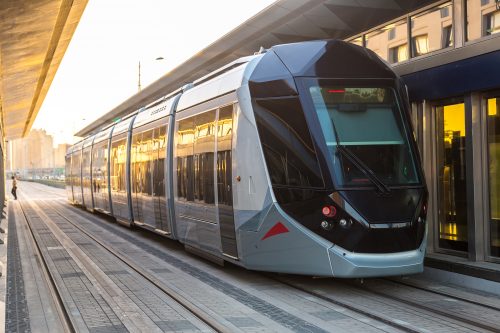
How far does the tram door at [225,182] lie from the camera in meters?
9.14

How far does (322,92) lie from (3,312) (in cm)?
486

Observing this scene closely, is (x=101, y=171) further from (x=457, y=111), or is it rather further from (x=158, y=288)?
(x=457, y=111)

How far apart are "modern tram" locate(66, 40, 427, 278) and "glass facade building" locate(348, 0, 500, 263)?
58.3 inches

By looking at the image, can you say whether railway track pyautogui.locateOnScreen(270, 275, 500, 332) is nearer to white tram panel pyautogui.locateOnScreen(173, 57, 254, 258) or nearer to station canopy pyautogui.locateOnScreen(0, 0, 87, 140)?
white tram panel pyautogui.locateOnScreen(173, 57, 254, 258)

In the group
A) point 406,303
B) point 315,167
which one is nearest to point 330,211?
point 315,167

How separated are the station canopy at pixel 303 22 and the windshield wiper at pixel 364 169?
13.6ft

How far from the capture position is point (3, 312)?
7270 millimetres

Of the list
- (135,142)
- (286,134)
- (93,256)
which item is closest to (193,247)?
(93,256)

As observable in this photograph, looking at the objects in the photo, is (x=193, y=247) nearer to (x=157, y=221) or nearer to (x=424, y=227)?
(x=157, y=221)

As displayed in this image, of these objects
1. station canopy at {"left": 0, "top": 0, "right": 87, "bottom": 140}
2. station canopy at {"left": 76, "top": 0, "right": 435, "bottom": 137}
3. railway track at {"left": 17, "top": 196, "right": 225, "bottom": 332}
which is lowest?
railway track at {"left": 17, "top": 196, "right": 225, "bottom": 332}

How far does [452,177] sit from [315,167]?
3535 millimetres

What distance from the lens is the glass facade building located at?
9297 mm

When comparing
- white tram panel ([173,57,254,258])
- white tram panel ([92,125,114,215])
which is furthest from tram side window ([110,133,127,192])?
white tram panel ([173,57,254,258])

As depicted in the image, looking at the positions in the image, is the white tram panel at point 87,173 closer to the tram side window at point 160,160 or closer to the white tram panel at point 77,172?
the white tram panel at point 77,172
